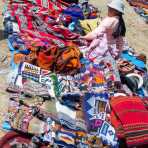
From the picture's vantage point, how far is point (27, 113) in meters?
5.45

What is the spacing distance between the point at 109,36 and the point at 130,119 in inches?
95.7

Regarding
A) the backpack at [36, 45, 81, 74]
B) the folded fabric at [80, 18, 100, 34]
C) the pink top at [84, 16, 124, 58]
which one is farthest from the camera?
the folded fabric at [80, 18, 100, 34]

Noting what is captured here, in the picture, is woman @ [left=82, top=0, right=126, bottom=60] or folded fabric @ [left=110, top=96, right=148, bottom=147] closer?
folded fabric @ [left=110, top=96, right=148, bottom=147]

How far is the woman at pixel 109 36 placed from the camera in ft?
22.9

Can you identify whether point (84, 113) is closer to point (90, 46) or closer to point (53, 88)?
point (53, 88)

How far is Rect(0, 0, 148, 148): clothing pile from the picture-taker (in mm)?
5188

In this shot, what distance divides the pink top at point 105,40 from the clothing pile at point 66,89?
0.15 meters

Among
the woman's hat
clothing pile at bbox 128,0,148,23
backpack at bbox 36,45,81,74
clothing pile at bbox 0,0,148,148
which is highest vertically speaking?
the woman's hat

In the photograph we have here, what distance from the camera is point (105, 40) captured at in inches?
277

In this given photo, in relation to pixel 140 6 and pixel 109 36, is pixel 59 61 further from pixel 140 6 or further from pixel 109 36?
pixel 140 6

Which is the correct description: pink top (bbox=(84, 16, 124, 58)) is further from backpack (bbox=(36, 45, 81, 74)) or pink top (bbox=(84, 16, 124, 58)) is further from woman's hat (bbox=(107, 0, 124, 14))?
backpack (bbox=(36, 45, 81, 74))

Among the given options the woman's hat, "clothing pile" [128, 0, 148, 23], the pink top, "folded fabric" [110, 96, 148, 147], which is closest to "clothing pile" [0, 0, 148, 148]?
"folded fabric" [110, 96, 148, 147]

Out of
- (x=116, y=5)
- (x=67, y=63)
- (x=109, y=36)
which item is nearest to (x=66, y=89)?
(x=67, y=63)

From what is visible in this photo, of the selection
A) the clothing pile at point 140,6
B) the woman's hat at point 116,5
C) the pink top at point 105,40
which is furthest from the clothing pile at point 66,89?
the clothing pile at point 140,6
